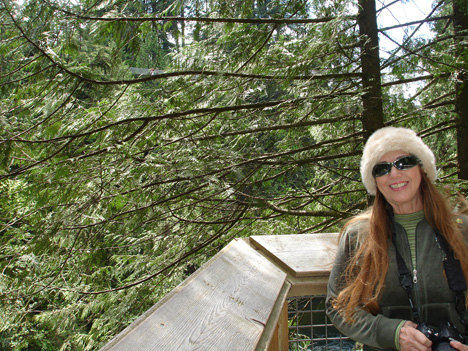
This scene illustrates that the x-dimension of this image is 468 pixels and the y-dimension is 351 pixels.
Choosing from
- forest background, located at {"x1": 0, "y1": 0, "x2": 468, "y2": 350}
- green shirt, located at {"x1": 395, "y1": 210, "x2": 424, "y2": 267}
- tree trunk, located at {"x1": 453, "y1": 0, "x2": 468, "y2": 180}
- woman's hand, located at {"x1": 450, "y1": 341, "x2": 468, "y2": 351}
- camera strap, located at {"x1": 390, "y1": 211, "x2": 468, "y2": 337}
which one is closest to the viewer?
woman's hand, located at {"x1": 450, "y1": 341, "x2": 468, "y2": 351}

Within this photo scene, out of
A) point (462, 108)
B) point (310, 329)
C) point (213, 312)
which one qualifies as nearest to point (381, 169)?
point (310, 329)

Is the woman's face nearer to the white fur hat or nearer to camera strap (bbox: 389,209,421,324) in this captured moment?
the white fur hat

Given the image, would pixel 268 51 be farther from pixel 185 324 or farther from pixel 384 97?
pixel 185 324

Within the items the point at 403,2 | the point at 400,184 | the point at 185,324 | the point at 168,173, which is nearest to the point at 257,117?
the point at 168,173

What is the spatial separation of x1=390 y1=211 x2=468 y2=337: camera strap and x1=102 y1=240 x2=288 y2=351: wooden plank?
0.43 meters

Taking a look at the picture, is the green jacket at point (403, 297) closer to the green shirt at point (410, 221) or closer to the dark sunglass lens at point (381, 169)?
the green shirt at point (410, 221)

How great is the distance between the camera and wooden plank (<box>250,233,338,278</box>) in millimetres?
1473

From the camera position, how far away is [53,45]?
267cm

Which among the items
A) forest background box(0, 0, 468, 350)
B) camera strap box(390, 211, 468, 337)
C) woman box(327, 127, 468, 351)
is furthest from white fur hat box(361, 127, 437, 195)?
→ forest background box(0, 0, 468, 350)

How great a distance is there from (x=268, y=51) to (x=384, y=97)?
1.03 meters

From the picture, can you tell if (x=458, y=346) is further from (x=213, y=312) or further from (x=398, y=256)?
(x=213, y=312)

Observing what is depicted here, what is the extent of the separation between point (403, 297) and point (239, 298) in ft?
2.22

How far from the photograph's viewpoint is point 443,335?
3.87 feet

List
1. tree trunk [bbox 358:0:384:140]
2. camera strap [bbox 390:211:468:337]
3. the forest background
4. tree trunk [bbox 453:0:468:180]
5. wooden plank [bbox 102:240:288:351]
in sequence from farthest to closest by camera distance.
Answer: tree trunk [bbox 453:0:468:180], tree trunk [bbox 358:0:384:140], the forest background, camera strap [bbox 390:211:468:337], wooden plank [bbox 102:240:288:351]
